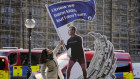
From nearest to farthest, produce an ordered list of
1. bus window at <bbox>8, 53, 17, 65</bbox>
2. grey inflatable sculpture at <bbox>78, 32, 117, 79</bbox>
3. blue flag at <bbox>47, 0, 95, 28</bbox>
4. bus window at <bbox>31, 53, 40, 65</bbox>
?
blue flag at <bbox>47, 0, 95, 28</bbox> < grey inflatable sculpture at <bbox>78, 32, 117, 79</bbox> < bus window at <bbox>8, 53, 17, 65</bbox> < bus window at <bbox>31, 53, 40, 65</bbox>

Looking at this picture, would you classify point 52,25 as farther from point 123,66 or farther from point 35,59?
point 123,66

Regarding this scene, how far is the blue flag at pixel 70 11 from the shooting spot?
10195mm

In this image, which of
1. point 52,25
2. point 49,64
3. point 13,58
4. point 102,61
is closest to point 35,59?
point 13,58

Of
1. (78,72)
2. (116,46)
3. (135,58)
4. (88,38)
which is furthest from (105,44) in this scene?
(116,46)

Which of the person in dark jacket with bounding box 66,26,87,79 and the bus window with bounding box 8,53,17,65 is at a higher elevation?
the person in dark jacket with bounding box 66,26,87,79

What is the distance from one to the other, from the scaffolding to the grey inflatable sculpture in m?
19.1

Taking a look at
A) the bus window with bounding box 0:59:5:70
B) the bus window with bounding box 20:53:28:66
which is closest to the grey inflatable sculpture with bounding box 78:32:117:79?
the bus window with bounding box 0:59:5:70

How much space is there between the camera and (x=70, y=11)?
33.6 ft

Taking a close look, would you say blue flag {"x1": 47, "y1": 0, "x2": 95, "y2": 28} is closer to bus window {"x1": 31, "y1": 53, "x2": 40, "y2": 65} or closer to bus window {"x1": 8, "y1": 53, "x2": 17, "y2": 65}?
bus window {"x1": 8, "y1": 53, "x2": 17, "y2": 65}

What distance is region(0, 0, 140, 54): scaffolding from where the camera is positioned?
32.7 meters

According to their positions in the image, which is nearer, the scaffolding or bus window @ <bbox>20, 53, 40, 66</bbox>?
bus window @ <bbox>20, 53, 40, 66</bbox>

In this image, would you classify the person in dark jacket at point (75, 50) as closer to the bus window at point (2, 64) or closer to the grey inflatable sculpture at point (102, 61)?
the grey inflatable sculpture at point (102, 61)

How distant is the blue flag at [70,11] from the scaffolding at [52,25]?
19281 mm

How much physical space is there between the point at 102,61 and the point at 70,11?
1949 mm
